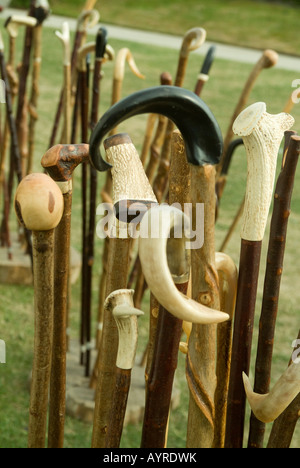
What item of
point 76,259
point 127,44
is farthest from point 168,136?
point 127,44

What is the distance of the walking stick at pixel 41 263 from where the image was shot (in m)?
0.43

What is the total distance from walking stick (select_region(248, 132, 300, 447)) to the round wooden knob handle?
0.57ft

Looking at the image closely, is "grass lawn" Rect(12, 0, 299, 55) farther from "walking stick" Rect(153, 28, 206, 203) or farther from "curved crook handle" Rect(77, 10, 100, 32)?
"walking stick" Rect(153, 28, 206, 203)

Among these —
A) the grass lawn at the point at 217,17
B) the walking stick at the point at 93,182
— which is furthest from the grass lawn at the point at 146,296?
the grass lawn at the point at 217,17

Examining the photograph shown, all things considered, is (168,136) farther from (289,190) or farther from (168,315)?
(168,315)

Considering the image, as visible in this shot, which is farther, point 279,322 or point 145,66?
point 145,66

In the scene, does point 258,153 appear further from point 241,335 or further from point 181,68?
point 181,68

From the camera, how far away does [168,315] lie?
42 cm

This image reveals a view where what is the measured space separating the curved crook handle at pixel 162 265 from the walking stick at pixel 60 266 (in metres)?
0.14

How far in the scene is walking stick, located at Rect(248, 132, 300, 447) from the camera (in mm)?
492

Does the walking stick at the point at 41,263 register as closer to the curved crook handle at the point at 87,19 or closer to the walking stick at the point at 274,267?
the walking stick at the point at 274,267

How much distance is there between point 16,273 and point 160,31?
17.0 feet

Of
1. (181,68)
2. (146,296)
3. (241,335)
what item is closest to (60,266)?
(241,335)

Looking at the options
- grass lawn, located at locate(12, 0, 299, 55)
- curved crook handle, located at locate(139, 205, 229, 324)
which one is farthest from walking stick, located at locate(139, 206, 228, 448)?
grass lawn, located at locate(12, 0, 299, 55)
